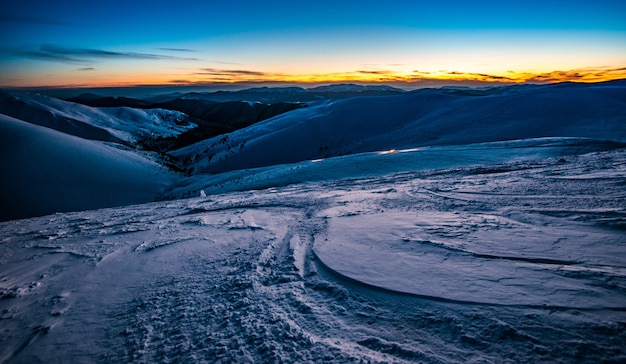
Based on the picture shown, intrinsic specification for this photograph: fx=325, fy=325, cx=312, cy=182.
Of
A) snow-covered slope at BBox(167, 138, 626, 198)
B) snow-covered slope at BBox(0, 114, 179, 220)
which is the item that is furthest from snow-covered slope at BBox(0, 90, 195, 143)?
snow-covered slope at BBox(167, 138, 626, 198)

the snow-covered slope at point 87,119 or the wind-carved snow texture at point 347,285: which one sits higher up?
the snow-covered slope at point 87,119

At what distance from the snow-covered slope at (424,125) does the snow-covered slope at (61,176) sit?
6241 millimetres

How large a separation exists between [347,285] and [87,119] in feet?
162

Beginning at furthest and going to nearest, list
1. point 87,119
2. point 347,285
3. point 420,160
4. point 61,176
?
point 87,119 → point 61,176 → point 420,160 → point 347,285

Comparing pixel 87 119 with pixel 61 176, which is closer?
pixel 61 176

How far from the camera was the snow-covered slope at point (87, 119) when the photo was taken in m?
34.8

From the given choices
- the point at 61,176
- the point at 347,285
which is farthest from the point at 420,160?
the point at 61,176

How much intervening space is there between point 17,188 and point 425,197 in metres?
12.0

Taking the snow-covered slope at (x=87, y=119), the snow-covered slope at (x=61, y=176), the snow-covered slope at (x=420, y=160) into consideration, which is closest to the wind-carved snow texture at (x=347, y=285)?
the snow-covered slope at (x=420, y=160)

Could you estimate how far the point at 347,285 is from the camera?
2.61m

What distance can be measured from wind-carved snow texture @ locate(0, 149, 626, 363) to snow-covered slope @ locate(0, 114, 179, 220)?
6188 millimetres

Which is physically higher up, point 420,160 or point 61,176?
point 420,160

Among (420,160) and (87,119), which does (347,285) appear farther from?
(87,119)

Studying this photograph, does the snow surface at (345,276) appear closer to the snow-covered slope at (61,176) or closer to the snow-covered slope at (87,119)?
the snow-covered slope at (61,176)
